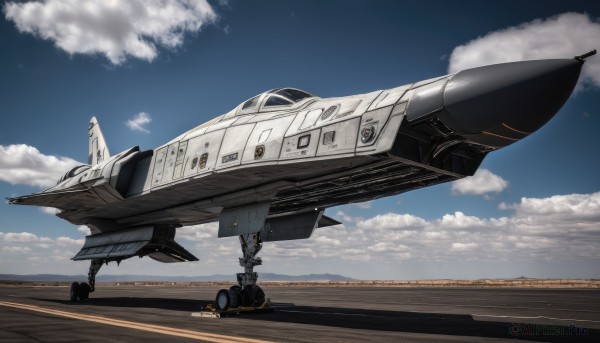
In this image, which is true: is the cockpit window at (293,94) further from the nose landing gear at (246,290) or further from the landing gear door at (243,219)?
the nose landing gear at (246,290)

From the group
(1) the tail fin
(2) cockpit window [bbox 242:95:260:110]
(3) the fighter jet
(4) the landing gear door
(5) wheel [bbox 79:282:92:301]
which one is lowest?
(5) wheel [bbox 79:282:92:301]

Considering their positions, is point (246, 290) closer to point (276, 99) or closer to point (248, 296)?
point (248, 296)

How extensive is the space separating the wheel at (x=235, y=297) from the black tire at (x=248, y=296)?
0.14 m

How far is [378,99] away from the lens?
359 inches

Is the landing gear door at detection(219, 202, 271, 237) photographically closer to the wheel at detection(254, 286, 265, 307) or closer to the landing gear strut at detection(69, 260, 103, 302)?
the wheel at detection(254, 286, 265, 307)

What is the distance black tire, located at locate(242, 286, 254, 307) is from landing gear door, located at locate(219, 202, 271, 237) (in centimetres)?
162

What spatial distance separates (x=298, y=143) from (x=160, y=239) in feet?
33.9

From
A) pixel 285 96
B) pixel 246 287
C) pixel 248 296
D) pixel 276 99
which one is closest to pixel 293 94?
pixel 285 96

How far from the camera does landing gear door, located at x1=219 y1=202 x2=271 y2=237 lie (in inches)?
489

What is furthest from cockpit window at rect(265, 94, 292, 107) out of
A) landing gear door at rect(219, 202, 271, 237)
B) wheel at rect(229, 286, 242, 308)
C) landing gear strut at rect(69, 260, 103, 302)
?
landing gear strut at rect(69, 260, 103, 302)

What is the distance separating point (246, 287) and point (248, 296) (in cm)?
29

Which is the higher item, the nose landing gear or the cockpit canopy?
the cockpit canopy

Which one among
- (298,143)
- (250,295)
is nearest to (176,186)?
(250,295)

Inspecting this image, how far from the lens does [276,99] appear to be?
12.0m
